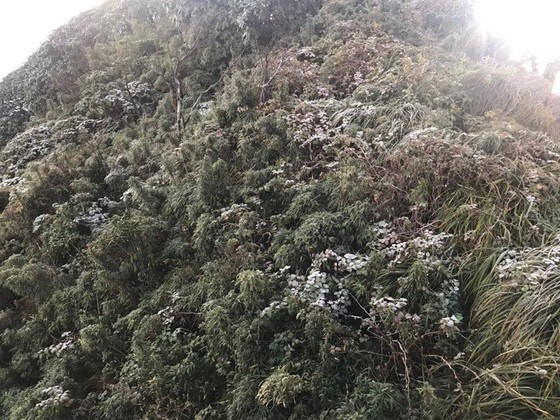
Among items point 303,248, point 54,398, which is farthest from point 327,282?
point 54,398

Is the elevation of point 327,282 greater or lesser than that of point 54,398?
lesser

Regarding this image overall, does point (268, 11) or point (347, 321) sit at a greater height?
point (268, 11)

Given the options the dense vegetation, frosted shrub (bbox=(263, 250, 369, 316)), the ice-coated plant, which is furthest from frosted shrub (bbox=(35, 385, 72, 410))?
frosted shrub (bbox=(263, 250, 369, 316))

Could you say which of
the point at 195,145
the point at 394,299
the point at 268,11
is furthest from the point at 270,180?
the point at 268,11

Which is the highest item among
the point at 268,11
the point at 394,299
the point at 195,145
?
the point at 268,11

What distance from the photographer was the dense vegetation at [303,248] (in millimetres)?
3084

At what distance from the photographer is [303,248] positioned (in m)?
3.94

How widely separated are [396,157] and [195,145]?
2.57 metres

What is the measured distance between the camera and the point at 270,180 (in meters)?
4.82

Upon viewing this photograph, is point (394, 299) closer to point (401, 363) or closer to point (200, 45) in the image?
point (401, 363)

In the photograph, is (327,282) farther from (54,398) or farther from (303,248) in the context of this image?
(54,398)

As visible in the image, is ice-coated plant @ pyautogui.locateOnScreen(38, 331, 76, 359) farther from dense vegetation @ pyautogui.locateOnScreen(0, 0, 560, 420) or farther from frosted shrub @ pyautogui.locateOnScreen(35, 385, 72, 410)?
frosted shrub @ pyautogui.locateOnScreen(35, 385, 72, 410)

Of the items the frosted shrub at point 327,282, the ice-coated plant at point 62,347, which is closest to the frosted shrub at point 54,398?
the ice-coated plant at point 62,347

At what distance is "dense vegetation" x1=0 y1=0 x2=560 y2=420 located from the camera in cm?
308
